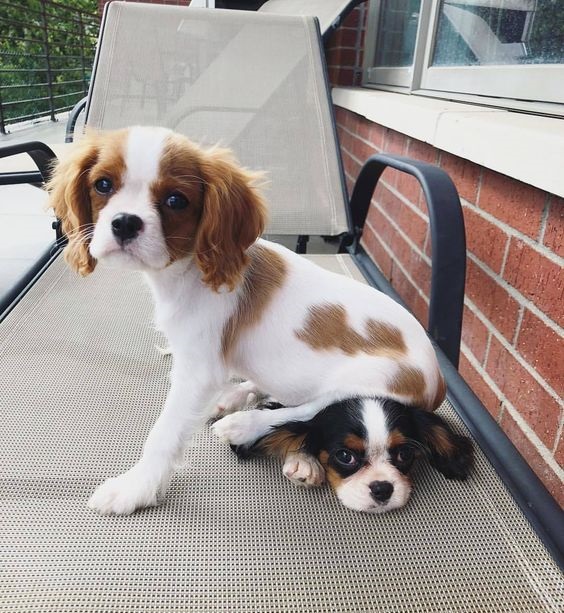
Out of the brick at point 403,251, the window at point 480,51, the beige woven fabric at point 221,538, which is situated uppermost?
the window at point 480,51

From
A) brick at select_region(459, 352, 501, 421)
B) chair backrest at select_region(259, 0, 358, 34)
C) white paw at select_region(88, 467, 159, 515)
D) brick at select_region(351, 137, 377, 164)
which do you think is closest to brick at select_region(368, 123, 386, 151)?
brick at select_region(351, 137, 377, 164)

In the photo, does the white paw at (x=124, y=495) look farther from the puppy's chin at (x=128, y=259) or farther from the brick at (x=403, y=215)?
the brick at (x=403, y=215)

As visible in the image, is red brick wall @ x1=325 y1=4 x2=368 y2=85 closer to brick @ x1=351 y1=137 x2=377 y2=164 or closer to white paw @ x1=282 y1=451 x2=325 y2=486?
brick @ x1=351 y1=137 x2=377 y2=164

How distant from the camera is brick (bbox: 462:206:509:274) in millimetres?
1247

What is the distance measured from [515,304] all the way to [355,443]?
0.55 meters

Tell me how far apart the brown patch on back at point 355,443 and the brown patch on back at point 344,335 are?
15cm

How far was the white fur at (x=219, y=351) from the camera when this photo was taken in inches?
34.1

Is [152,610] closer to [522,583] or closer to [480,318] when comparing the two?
[522,583]

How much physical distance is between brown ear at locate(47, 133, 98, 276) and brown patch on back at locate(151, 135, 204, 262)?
0.14 metres

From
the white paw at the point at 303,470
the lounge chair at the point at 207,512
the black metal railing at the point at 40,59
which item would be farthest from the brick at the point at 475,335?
the black metal railing at the point at 40,59

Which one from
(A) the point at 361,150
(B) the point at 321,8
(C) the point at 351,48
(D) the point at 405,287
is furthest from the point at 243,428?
(C) the point at 351,48

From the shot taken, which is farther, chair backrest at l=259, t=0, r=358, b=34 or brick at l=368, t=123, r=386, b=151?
chair backrest at l=259, t=0, r=358, b=34

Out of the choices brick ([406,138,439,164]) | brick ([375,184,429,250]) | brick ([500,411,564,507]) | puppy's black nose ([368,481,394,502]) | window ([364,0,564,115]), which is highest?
window ([364,0,564,115])

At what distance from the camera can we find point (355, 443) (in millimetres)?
872
